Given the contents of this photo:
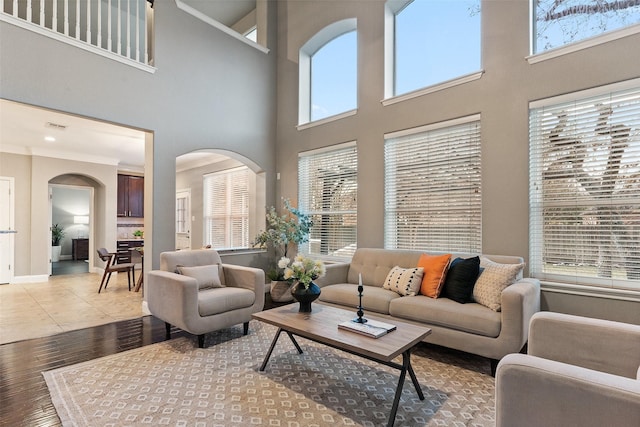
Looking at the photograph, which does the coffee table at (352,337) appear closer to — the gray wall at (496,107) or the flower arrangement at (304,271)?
the flower arrangement at (304,271)

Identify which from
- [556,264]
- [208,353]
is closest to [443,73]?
[556,264]

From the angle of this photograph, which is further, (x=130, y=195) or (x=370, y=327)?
(x=130, y=195)

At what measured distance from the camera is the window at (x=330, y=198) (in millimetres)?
4734

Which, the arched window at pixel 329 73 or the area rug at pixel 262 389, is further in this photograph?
the arched window at pixel 329 73

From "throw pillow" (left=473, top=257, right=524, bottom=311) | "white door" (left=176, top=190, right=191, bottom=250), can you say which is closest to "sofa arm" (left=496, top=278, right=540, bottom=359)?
"throw pillow" (left=473, top=257, right=524, bottom=311)

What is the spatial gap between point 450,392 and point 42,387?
2911 millimetres

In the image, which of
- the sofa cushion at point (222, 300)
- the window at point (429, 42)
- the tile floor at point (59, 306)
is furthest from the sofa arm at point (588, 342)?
the tile floor at point (59, 306)

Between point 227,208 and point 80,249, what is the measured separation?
22.4ft

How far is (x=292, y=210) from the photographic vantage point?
5.07 m

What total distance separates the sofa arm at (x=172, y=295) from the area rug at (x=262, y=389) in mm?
335

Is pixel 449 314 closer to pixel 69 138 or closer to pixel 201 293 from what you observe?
pixel 201 293

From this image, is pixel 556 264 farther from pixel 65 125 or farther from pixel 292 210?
pixel 65 125

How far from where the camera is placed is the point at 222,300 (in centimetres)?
316

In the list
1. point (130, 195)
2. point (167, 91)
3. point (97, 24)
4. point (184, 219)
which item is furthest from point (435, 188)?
point (130, 195)
